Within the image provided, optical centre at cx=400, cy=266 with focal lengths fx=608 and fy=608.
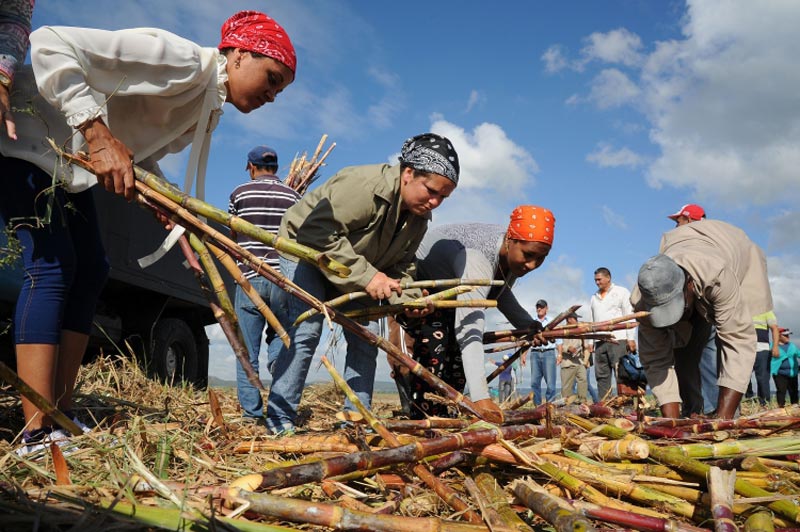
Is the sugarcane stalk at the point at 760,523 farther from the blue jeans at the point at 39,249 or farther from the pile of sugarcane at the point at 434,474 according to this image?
the blue jeans at the point at 39,249

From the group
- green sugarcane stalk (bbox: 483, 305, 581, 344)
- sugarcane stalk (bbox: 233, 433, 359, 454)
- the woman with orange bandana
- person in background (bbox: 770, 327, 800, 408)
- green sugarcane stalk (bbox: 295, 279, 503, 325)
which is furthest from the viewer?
person in background (bbox: 770, 327, 800, 408)

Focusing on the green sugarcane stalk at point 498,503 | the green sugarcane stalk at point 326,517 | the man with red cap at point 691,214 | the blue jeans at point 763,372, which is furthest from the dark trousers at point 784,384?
the green sugarcane stalk at point 326,517

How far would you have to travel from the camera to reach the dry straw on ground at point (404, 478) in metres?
1.36

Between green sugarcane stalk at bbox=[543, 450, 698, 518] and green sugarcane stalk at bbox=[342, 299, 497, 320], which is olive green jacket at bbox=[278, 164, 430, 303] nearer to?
green sugarcane stalk at bbox=[342, 299, 497, 320]

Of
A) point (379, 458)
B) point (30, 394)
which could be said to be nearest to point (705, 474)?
point (379, 458)

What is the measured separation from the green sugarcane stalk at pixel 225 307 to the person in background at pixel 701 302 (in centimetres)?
222

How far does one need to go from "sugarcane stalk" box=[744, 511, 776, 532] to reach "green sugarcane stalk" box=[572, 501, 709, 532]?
10 cm

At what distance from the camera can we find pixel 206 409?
3521 mm

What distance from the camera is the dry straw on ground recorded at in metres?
1.36

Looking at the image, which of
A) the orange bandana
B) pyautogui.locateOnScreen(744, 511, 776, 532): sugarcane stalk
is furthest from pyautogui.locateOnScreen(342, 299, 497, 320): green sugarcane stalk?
pyautogui.locateOnScreen(744, 511, 776, 532): sugarcane stalk

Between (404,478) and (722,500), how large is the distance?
87 centimetres

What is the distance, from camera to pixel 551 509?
1.47 metres

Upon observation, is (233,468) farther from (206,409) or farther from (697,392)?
(697,392)

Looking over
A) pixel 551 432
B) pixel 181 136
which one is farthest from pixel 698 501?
Answer: pixel 181 136
